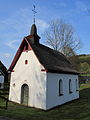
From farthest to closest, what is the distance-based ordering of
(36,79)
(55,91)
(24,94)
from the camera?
(24,94) < (55,91) < (36,79)

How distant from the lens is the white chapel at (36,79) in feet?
46.2

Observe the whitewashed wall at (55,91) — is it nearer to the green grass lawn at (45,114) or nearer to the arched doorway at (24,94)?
the green grass lawn at (45,114)

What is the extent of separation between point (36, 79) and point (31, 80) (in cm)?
76

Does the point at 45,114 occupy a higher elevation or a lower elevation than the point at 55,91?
lower

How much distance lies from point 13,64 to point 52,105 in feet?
24.5

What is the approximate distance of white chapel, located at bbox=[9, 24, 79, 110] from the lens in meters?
14.1

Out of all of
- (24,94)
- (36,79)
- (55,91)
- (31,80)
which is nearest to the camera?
(36,79)

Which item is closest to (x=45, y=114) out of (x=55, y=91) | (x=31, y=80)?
(x=55, y=91)

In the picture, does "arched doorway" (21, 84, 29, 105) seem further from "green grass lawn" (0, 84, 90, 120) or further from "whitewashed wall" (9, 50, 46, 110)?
"green grass lawn" (0, 84, 90, 120)

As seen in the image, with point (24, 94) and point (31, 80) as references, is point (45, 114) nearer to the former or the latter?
point (31, 80)

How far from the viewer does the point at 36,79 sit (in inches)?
583

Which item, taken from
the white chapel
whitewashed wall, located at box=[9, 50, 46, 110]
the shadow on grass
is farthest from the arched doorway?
the shadow on grass

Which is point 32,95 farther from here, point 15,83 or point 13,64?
point 13,64

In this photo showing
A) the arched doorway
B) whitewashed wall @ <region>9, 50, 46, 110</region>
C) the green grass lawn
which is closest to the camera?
the green grass lawn
